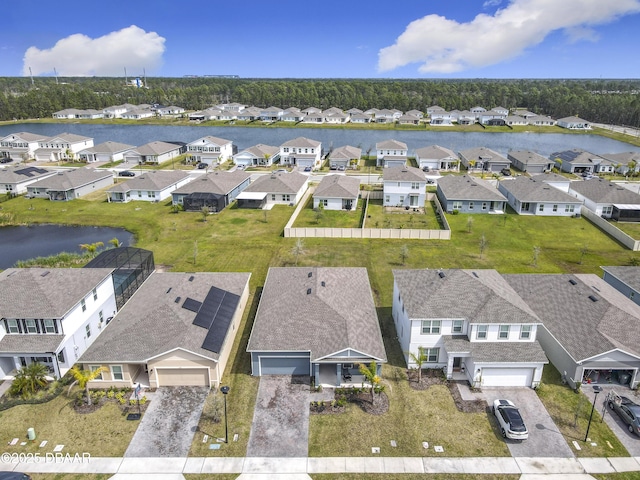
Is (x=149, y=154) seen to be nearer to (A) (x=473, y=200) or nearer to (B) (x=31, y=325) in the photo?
(A) (x=473, y=200)

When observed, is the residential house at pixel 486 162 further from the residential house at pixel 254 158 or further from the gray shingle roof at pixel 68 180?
the gray shingle roof at pixel 68 180

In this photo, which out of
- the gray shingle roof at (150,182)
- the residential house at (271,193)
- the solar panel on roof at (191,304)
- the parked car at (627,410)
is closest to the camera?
the parked car at (627,410)

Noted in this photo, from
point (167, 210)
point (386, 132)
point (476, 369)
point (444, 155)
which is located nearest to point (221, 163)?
point (167, 210)

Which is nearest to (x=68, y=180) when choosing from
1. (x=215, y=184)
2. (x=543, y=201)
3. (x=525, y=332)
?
(x=215, y=184)

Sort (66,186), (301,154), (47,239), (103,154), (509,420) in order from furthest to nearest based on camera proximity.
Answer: (103,154) < (301,154) < (66,186) < (47,239) < (509,420)

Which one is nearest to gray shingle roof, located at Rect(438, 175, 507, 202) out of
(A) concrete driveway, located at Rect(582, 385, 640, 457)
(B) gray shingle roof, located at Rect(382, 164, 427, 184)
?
(B) gray shingle roof, located at Rect(382, 164, 427, 184)

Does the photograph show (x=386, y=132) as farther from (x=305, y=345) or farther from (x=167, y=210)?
(x=305, y=345)

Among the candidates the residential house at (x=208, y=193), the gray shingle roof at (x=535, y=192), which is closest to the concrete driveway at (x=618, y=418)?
the gray shingle roof at (x=535, y=192)
